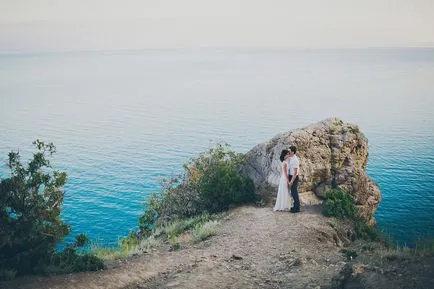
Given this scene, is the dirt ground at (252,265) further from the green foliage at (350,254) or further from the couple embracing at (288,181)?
the couple embracing at (288,181)

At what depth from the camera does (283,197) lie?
20234 millimetres

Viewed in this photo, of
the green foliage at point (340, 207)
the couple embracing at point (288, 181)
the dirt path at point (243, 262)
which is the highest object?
the couple embracing at point (288, 181)

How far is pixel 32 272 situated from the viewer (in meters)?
13.0

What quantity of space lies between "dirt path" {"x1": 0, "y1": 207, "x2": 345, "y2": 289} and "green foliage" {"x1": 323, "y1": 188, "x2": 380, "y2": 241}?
735 mm

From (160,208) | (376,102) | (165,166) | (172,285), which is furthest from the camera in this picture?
(376,102)

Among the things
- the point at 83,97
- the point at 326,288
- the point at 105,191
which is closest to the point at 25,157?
the point at 105,191

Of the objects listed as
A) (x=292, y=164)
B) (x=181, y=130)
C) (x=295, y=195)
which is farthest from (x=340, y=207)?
(x=181, y=130)

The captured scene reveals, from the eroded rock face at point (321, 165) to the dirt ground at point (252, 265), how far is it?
3.29 metres

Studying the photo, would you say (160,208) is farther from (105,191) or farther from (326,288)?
(105,191)

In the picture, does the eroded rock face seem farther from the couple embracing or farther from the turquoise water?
the turquoise water

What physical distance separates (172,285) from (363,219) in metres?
11.9

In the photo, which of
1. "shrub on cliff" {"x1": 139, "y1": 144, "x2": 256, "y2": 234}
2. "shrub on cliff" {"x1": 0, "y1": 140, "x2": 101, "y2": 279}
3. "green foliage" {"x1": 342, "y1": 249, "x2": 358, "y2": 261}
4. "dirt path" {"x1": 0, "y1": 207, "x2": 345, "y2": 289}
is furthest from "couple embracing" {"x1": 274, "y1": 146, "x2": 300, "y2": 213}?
"shrub on cliff" {"x1": 0, "y1": 140, "x2": 101, "y2": 279}

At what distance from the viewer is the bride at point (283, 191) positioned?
780 inches

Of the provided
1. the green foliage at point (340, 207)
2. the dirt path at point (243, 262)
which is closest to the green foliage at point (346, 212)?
the green foliage at point (340, 207)
